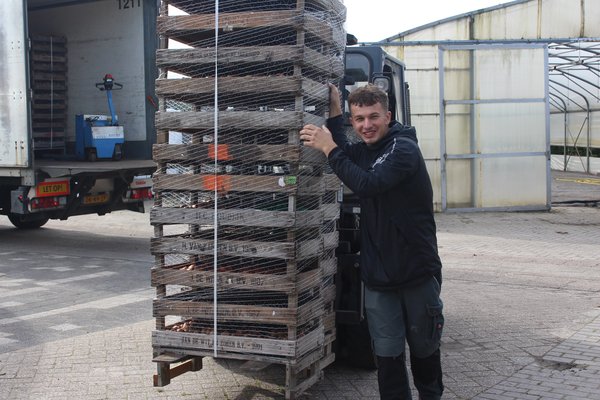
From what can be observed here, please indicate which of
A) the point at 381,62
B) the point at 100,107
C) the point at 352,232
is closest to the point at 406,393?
the point at 352,232

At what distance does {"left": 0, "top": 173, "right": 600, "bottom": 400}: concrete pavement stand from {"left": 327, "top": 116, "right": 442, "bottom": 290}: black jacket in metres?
1.45

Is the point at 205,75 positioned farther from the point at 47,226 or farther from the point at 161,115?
the point at 47,226

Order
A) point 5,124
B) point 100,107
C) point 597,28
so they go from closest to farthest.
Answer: point 5,124
point 100,107
point 597,28

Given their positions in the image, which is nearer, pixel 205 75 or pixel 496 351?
pixel 205 75

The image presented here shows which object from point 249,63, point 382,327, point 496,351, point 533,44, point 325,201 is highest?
point 533,44

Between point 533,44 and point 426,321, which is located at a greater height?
point 533,44

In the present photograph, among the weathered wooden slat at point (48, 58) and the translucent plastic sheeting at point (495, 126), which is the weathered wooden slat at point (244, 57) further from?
the translucent plastic sheeting at point (495, 126)

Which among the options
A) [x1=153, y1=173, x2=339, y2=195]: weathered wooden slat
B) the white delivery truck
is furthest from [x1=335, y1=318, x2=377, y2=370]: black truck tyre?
the white delivery truck

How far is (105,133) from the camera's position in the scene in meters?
12.7

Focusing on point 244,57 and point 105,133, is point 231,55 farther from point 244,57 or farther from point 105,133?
point 105,133

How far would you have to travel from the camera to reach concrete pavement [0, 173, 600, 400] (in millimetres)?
5537

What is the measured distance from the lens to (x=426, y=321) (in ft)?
14.2

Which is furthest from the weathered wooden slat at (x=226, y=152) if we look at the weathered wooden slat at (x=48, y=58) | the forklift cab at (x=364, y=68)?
the weathered wooden slat at (x=48, y=58)

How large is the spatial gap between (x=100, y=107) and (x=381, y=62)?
7.95 meters
